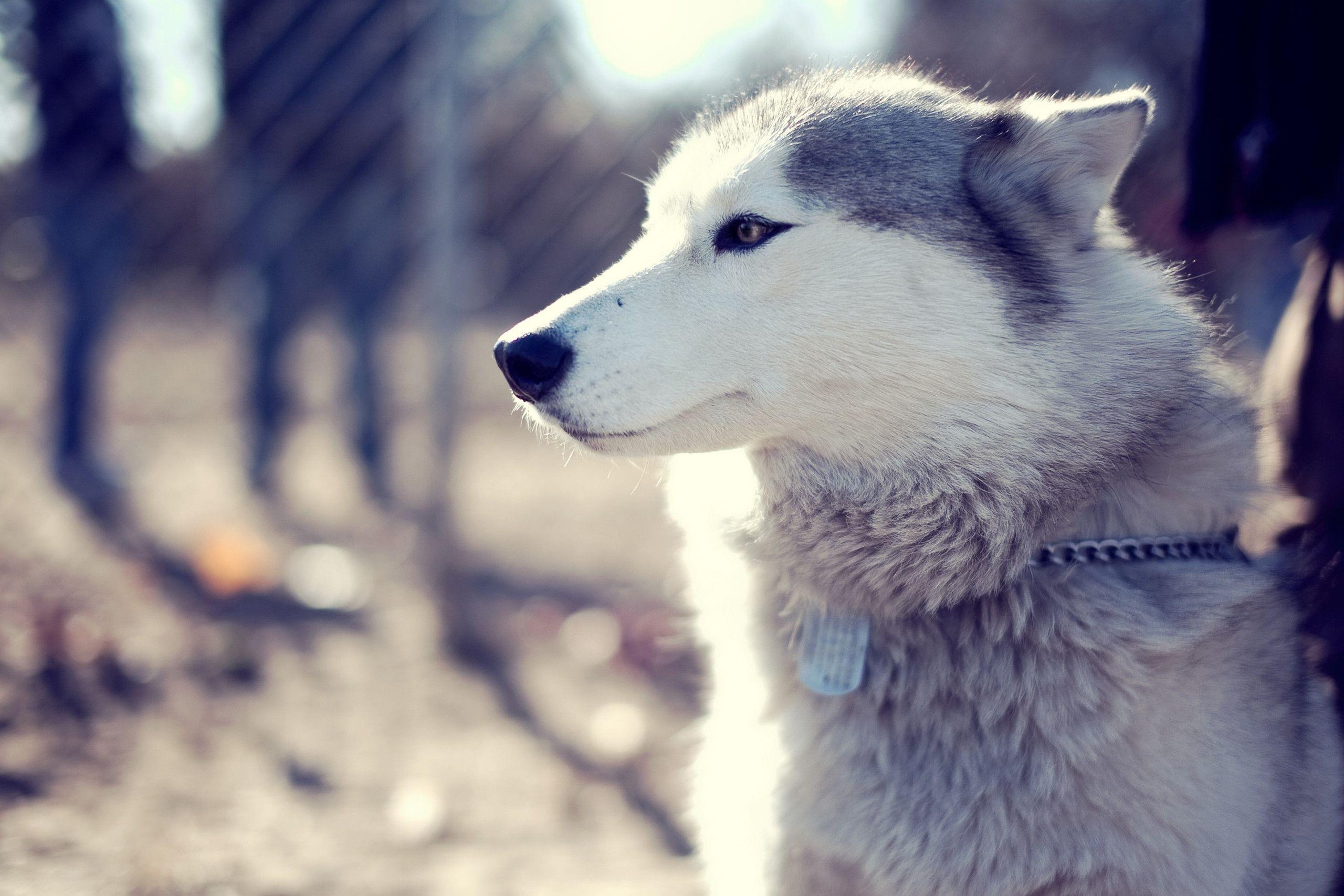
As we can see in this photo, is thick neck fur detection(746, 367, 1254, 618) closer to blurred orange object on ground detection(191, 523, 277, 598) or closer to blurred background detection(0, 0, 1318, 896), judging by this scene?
blurred background detection(0, 0, 1318, 896)

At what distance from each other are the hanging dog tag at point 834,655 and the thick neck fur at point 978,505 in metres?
0.04

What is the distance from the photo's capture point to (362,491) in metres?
4.98

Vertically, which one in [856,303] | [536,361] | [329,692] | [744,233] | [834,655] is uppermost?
[744,233]

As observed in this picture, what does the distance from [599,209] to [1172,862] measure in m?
3.00

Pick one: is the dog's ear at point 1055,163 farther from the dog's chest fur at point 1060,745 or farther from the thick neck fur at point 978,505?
the dog's chest fur at point 1060,745

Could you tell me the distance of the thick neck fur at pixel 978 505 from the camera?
1591 mm

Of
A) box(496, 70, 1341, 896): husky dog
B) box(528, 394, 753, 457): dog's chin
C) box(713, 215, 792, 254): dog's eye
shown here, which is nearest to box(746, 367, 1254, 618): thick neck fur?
box(496, 70, 1341, 896): husky dog

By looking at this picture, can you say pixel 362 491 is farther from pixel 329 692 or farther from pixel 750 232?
pixel 750 232

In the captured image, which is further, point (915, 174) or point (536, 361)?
A: point (915, 174)

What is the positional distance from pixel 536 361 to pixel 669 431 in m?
0.27

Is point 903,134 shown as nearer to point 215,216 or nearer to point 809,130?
point 809,130

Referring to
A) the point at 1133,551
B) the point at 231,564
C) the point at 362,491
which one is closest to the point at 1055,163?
the point at 1133,551

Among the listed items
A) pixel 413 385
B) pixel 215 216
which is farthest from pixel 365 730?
pixel 413 385

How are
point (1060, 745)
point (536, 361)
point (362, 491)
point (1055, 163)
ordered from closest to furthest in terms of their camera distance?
point (1060, 745) → point (536, 361) → point (1055, 163) → point (362, 491)
